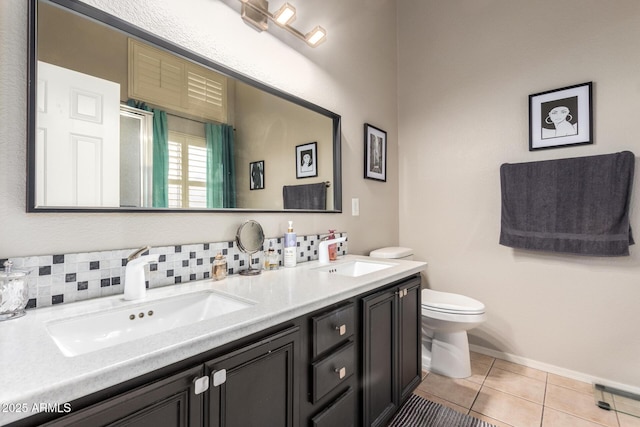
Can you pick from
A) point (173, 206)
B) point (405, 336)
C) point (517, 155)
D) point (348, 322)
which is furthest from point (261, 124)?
point (517, 155)

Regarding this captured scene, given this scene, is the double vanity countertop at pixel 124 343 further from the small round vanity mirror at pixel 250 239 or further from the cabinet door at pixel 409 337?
the cabinet door at pixel 409 337

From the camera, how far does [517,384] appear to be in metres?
1.95

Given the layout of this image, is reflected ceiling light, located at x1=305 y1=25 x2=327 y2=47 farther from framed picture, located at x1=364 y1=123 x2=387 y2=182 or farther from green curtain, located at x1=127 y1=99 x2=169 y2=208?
green curtain, located at x1=127 y1=99 x2=169 y2=208

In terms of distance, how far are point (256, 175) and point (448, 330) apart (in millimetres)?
1577

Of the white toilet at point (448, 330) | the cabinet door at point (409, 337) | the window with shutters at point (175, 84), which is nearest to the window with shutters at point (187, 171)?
the window with shutters at point (175, 84)

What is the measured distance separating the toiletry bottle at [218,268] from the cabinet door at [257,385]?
0.50 meters

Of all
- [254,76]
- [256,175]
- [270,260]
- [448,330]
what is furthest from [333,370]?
[254,76]

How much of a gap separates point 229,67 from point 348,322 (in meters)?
1.28

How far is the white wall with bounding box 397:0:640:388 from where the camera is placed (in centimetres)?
185

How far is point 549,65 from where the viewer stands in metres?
2.08

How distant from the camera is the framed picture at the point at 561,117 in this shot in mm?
1931

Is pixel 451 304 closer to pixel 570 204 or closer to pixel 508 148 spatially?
pixel 570 204

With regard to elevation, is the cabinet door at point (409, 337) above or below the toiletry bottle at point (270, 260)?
below

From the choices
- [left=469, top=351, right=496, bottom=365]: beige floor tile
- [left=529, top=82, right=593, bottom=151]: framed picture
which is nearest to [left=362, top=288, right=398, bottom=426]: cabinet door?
[left=469, top=351, right=496, bottom=365]: beige floor tile
